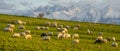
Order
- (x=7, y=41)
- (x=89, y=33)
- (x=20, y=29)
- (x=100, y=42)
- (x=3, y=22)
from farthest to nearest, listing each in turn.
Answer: (x=3, y=22)
(x=89, y=33)
(x=20, y=29)
(x=100, y=42)
(x=7, y=41)

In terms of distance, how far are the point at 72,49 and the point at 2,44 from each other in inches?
281

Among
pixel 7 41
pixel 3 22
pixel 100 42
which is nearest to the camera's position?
pixel 7 41

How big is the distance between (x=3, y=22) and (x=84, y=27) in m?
15.3

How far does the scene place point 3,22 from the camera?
233ft

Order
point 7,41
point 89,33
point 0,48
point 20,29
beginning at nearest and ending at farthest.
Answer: point 0,48 < point 7,41 < point 20,29 < point 89,33

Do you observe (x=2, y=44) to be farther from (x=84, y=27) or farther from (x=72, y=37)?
(x=84, y=27)

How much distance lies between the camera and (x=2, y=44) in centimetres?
3656

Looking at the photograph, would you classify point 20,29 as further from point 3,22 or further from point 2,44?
point 2,44

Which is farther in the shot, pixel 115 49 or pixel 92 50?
pixel 115 49

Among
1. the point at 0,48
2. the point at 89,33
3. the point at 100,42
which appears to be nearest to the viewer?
the point at 0,48

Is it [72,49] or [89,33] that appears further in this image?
[89,33]

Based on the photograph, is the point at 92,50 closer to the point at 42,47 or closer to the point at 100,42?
the point at 42,47

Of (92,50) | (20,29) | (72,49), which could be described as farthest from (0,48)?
(20,29)

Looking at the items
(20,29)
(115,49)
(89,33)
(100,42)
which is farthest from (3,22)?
(115,49)
